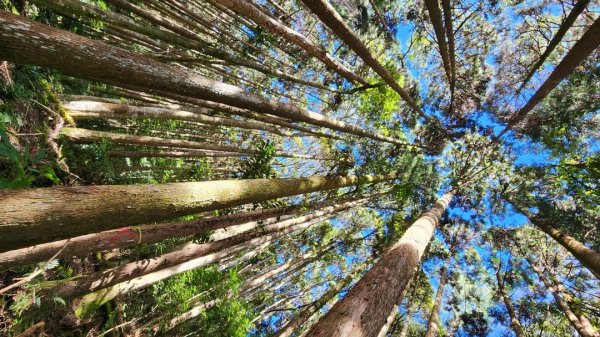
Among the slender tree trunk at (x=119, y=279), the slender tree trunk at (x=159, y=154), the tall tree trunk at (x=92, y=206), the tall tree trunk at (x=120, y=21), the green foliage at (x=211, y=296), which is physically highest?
the tall tree trunk at (x=120, y=21)

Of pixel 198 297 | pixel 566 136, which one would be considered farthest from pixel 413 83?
pixel 198 297

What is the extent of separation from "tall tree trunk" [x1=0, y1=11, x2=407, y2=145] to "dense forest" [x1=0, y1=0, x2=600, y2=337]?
0.01 metres

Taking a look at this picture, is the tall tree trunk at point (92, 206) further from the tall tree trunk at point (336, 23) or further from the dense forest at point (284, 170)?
the tall tree trunk at point (336, 23)

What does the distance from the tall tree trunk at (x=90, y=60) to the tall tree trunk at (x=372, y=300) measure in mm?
2233

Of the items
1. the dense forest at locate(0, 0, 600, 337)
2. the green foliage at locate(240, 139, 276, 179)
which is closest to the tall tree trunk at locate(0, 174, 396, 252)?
the dense forest at locate(0, 0, 600, 337)

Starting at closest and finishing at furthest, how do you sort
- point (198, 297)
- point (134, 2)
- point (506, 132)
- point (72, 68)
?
point (72, 68), point (134, 2), point (198, 297), point (506, 132)

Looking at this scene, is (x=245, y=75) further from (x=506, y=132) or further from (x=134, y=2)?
(x=506, y=132)

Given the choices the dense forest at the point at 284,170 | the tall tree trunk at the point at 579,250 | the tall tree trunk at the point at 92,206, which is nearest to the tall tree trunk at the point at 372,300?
the dense forest at the point at 284,170

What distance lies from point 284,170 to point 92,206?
17402 mm

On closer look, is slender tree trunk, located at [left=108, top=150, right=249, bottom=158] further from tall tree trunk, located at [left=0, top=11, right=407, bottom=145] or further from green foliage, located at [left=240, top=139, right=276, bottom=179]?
tall tree trunk, located at [left=0, top=11, right=407, bottom=145]

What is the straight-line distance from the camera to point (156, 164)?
9336 mm

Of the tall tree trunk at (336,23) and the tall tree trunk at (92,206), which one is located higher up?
the tall tree trunk at (336,23)

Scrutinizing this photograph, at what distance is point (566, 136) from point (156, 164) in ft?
44.4

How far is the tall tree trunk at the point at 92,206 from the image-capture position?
1592 mm
